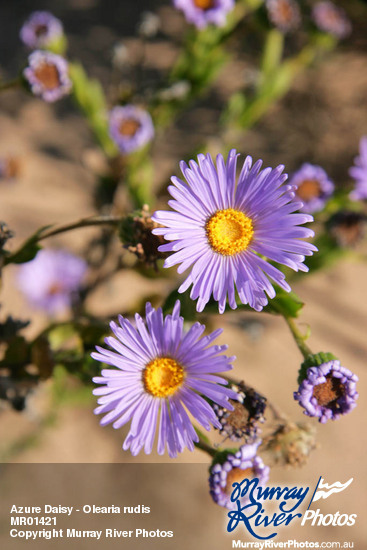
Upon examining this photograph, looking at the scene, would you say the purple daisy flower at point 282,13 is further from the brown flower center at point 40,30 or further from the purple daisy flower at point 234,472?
the purple daisy flower at point 234,472

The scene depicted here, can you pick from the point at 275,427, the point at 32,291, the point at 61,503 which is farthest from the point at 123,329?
the point at 61,503

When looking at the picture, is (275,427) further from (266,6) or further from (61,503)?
(266,6)

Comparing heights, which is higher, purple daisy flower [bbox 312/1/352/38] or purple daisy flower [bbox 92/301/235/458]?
purple daisy flower [bbox 312/1/352/38]

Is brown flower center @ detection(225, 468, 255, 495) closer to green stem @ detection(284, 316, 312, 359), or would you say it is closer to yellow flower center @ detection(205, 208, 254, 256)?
green stem @ detection(284, 316, 312, 359)

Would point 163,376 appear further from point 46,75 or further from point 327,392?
point 46,75

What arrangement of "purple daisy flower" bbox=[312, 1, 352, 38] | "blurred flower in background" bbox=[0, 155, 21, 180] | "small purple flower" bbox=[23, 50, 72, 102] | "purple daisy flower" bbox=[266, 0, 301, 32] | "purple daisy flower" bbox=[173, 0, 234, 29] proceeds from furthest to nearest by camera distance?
1. "blurred flower in background" bbox=[0, 155, 21, 180]
2. "purple daisy flower" bbox=[312, 1, 352, 38]
3. "purple daisy flower" bbox=[266, 0, 301, 32]
4. "purple daisy flower" bbox=[173, 0, 234, 29]
5. "small purple flower" bbox=[23, 50, 72, 102]

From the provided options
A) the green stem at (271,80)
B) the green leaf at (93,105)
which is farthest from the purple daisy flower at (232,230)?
the green stem at (271,80)

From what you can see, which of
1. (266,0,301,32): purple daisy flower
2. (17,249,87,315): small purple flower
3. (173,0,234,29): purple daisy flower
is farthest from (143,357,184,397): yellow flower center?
(266,0,301,32): purple daisy flower
